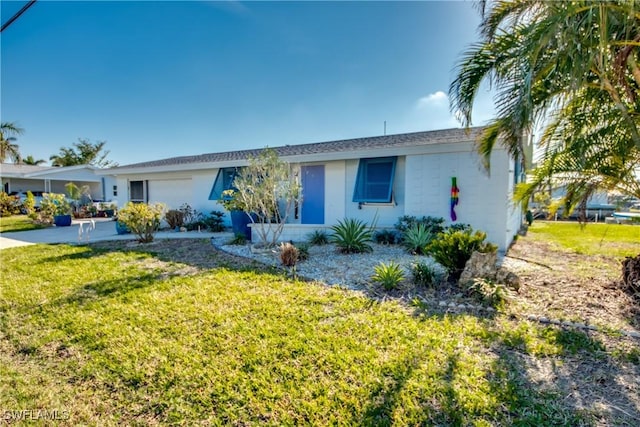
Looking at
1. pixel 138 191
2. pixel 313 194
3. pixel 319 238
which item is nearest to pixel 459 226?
pixel 319 238

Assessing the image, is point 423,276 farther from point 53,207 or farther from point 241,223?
point 53,207

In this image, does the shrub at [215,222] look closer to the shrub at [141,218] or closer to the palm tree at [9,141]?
the shrub at [141,218]

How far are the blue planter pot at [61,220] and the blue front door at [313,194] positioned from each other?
14.2m

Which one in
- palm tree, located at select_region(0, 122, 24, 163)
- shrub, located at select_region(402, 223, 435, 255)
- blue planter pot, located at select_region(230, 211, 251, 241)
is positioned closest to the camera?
shrub, located at select_region(402, 223, 435, 255)

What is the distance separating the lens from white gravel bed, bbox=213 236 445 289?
20.7ft

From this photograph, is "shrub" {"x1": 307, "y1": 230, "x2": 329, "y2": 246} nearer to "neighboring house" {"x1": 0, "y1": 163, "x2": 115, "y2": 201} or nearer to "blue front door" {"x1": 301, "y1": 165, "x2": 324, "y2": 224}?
"blue front door" {"x1": 301, "y1": 165, "x2": 324, "y2": 224}

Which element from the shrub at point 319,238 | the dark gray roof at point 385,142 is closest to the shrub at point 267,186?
the shrub at point 319,238

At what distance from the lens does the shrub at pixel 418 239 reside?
8.45m

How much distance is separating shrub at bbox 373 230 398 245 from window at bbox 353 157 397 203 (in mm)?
1129

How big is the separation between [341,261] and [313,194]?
5383 mm

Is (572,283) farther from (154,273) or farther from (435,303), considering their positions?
(154,273)

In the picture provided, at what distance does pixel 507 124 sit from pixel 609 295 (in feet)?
11.6

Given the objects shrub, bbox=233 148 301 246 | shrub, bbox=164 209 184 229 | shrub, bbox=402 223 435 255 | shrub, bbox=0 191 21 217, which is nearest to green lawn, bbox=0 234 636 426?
shrub, bbox=402 223 435 255

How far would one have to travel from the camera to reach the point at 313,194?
12.6 m
